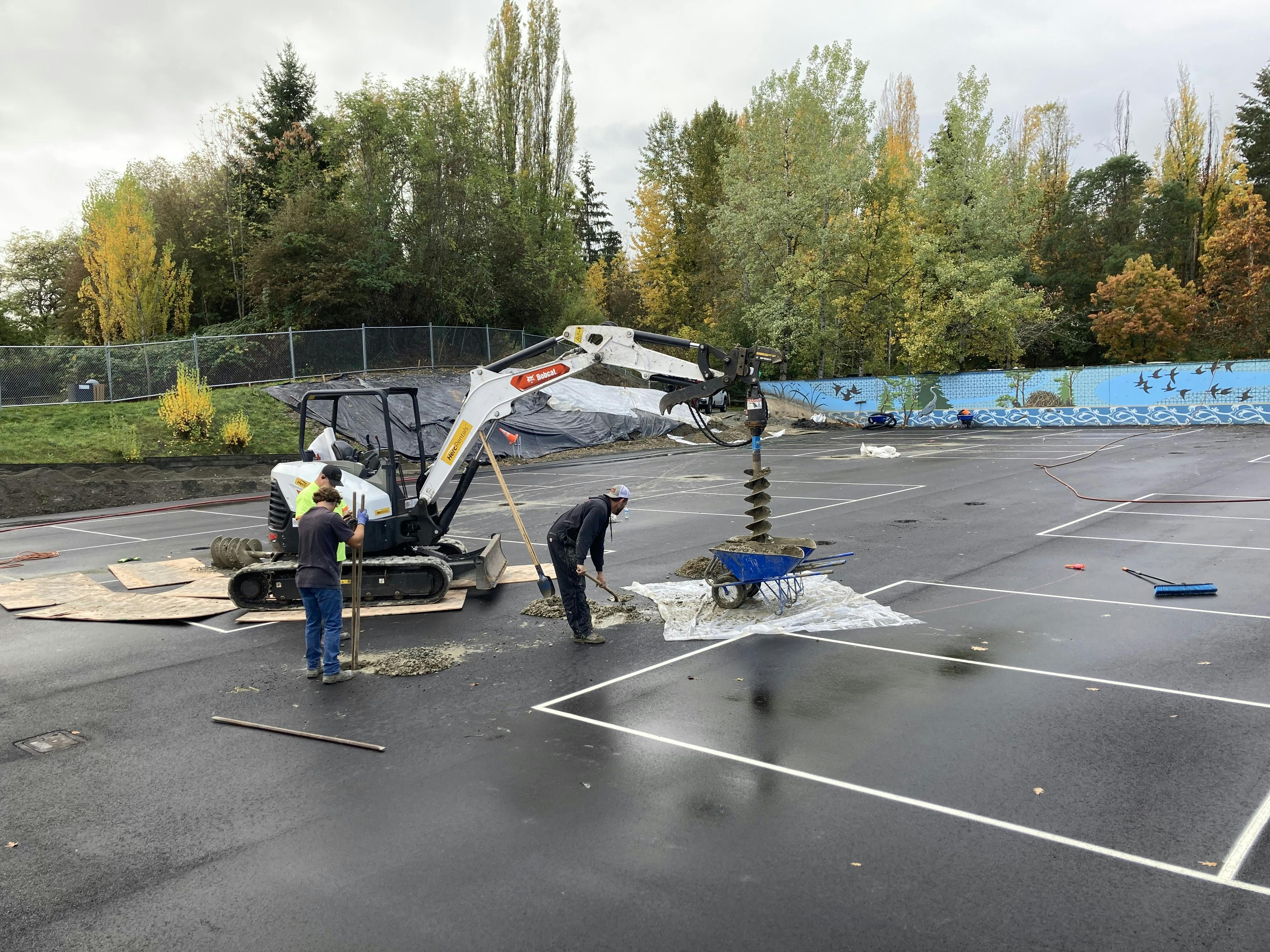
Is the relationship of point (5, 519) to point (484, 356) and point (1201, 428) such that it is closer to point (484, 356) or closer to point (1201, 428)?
point (484, 356)

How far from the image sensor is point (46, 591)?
12859 millimetres

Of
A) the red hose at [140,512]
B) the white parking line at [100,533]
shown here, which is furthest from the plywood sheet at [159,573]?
the red hose at [140,512]

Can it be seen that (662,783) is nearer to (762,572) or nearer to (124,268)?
(762,572)

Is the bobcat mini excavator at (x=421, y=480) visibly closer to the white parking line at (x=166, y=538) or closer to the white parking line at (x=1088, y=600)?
the white parking line at (x=1088, y=600)

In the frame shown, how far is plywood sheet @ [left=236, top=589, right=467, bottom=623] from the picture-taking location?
11.0m

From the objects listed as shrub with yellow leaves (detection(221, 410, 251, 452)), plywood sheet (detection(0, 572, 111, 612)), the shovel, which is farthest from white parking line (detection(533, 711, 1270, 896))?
shrub with yellow leaves (detection(221, 410, 251, 452))

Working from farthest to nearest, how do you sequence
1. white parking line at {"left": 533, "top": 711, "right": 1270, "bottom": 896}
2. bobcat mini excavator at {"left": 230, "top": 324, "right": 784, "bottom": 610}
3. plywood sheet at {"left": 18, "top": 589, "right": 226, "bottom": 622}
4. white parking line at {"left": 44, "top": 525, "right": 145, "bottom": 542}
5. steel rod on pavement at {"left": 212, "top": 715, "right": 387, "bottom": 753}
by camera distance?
white parking line at {"left": 44, "top": 525, "right": 145, "bottom": 542} → plywood sheet at {"left": 18, "top": 589, "right": 226, "bottom": 622} → bobcat mini excavator at {"left": 230, "top": 324, "right": 784, "bottom": 610} → steel rod on pavement at {"left": 212, "top": 715, "right": 387, "bottom": 753} → white parking line at {"left": 533, "top": 711, "right": 1270, "bottom": 896}

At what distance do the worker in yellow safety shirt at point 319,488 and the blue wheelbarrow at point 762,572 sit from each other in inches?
165

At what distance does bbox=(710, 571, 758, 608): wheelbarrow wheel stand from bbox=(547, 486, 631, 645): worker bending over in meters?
1.64

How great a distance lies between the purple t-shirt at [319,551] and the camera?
27.3ft

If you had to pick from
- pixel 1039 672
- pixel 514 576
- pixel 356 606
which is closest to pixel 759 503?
pixel 1039 672

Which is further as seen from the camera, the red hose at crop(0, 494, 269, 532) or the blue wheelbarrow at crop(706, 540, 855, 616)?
the red hose at crop(0, 494, 269, 532)

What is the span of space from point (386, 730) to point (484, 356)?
37653 mm

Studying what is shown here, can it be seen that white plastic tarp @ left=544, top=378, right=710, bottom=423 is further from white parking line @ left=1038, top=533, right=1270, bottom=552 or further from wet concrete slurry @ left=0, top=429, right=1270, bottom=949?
wet concrete slurry @ left=0, top=429, right=1270, bottom=949
